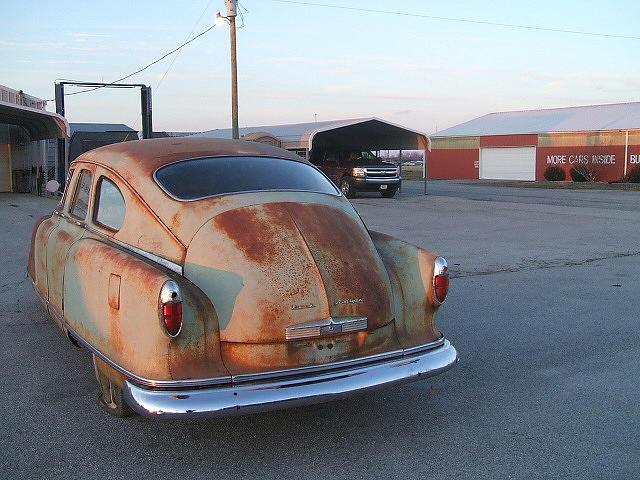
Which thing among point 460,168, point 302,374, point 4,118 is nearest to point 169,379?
point 302,374

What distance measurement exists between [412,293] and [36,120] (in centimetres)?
2313

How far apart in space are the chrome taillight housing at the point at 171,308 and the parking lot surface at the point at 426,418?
0.74m

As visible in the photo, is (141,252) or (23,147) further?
(23,147)

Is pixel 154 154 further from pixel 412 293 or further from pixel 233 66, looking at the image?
pixel 233 66

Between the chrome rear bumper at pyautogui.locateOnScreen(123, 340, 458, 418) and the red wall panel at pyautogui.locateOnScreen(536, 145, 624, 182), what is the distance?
38479 mm

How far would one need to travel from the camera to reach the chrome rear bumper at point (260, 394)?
349 centimetres

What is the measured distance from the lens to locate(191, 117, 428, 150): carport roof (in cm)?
2408

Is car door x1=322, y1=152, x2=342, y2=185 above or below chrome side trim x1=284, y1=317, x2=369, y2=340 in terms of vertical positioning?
above

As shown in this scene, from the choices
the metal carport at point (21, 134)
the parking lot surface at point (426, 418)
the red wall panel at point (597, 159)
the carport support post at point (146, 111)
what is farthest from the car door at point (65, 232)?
the red wall panel at point (597, 159)

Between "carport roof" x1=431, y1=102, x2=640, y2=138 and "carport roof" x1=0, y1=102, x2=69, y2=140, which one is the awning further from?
"carport roof" x1=431, y1=102, x2=640, y2=138

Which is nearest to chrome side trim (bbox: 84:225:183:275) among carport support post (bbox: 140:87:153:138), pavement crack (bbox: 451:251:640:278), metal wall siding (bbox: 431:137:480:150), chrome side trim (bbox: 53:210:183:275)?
chrome side trim (bbox: 53:210:183:275)

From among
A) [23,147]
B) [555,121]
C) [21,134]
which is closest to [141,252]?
[23,147]

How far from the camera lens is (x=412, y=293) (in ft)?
14.7

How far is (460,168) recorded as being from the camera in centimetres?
4794
